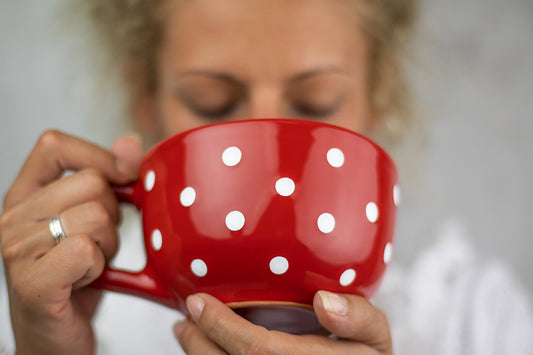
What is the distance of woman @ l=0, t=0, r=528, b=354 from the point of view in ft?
1.51

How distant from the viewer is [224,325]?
0.41 m

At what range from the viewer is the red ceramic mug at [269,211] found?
1.29 feet

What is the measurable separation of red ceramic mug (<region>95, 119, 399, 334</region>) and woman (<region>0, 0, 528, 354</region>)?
28 millimetres

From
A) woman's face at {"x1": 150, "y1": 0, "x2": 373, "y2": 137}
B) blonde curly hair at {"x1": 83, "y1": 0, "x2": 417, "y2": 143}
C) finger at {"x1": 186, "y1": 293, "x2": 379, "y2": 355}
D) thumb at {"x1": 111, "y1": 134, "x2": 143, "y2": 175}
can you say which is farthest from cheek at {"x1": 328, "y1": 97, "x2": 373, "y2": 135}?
finger at {"x1": 186, "y1": 293, "x2": 379, "y2": 355}

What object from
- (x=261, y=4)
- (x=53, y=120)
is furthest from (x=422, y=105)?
(x=53, y=120)

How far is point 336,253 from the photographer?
0.41 metres

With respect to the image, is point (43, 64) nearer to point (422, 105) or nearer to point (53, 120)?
point (53, 120)

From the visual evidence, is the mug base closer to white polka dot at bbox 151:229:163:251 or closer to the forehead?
white polka dot at bbox 151:229:163:251

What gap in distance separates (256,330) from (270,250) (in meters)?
0.08

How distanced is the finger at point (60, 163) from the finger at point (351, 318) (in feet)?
0.85

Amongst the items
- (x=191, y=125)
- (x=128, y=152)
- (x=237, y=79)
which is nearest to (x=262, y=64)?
(x=237, y=79)

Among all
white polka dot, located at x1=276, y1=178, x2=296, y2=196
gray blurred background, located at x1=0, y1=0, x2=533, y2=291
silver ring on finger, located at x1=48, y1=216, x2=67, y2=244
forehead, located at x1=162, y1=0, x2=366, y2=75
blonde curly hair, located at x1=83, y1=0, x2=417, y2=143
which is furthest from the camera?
gray blurred background, located at x1=0, y1=0, x2=533, y2=291

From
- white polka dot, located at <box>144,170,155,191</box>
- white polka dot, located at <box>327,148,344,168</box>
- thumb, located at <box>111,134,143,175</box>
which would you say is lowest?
white polka dot, located at <box>144,170,155,191</box>

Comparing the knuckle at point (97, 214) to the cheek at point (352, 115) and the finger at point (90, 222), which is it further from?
the cheek at point (352, 115)
